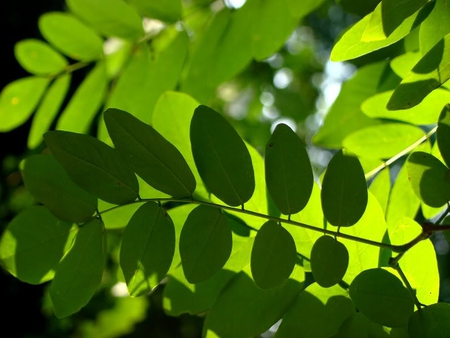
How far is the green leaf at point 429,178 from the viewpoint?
1.93 feet

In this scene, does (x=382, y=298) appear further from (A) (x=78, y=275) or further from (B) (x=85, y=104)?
(B) (x=85, y=104)

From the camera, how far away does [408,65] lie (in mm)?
758

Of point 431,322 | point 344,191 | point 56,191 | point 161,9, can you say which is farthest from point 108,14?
point 431,322

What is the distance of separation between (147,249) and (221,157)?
0.42ft

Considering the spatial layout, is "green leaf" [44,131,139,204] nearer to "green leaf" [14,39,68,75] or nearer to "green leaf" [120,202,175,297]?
"green leaf" [120,202,175,297]

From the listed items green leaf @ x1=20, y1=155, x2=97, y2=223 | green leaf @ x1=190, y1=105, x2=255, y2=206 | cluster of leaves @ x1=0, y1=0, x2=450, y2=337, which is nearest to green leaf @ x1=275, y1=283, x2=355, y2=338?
cluster of leaves @ x1=0, y1=0, x2=450, y2=337

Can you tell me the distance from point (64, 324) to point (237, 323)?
4.64 feet

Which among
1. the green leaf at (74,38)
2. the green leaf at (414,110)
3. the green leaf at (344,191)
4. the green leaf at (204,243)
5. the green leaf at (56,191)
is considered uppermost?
the green leaf at (414,110)

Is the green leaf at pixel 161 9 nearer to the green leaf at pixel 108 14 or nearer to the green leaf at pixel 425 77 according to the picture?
the green leaf at pixel 108 14


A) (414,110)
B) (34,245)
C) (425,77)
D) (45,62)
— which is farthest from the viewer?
(45,62)

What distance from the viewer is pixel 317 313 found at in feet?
2.05

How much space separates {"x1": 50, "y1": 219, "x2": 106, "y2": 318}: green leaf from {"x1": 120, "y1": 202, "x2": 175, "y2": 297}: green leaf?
4 centimetres

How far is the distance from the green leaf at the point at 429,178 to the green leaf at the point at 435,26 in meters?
0.12

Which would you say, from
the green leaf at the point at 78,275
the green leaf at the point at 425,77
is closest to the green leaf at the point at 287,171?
the green leaf at the point at 425,77
